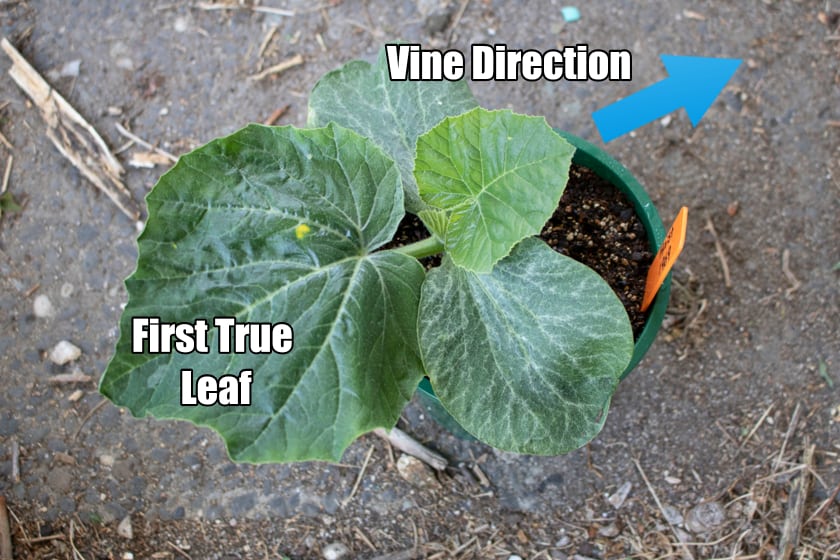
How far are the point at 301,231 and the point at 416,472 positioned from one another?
92 centimetres

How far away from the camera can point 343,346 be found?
135 cm

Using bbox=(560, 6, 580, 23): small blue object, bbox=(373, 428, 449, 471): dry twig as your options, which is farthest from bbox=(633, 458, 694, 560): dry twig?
bbox=(560, 6, 580, 23): small blue object

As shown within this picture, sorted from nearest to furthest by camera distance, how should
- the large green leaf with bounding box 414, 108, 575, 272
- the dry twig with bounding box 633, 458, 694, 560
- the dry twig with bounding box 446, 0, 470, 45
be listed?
the large green leaf with bounding box 414, 108, 575, 272 → the dry twig with bounding box 633, 458, 694, 560 → the dry twig with bounding box 446, 0, 470, 45

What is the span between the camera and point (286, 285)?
1363 mm

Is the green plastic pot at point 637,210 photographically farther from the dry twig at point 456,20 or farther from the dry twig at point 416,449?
the dry twig at point 456,20

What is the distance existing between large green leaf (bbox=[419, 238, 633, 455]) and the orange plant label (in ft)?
0.41

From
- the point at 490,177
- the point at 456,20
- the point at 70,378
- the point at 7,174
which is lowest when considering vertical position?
the point at 70,378

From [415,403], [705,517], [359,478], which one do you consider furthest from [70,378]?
[705,517]

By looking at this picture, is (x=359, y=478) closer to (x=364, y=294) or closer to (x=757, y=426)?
(x=364, y=294)

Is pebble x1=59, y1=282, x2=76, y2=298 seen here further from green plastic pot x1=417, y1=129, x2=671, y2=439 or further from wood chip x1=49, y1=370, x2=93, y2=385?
green plastic pot x1=417, y1=129, x2=671, y2=439

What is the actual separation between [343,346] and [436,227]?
296 mm

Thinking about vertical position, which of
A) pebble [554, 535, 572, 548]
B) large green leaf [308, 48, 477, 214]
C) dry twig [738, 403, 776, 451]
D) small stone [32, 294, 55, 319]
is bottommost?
pebble [554, 535, 572, 548]

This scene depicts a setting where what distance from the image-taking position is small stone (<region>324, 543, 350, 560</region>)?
2.04 meters

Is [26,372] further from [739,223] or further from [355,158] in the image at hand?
[739,223]
